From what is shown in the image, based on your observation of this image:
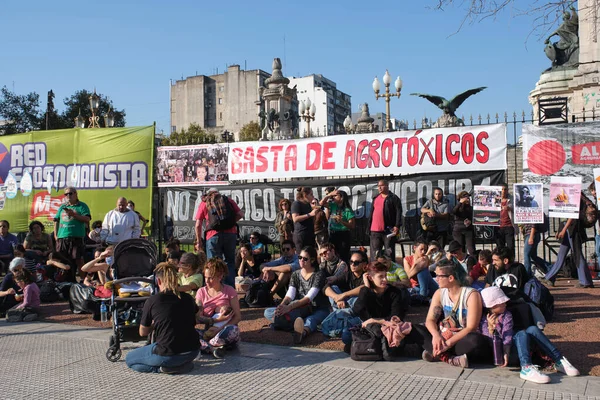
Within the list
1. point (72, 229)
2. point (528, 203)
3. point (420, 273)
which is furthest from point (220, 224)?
point (528, 203)

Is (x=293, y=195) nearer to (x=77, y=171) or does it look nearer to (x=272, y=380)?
(x=77, y=171)

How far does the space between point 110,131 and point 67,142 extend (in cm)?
128

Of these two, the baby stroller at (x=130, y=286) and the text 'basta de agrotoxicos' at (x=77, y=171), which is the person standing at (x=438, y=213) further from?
the text 'basta de agrotoxicos' at (x=77, y=171)

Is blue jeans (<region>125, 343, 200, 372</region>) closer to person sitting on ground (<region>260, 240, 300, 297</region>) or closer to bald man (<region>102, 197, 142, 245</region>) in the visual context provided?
person sitting on ground (<region>260, 240, 300, 297</region>)

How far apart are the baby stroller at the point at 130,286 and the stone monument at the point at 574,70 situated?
15.6 m

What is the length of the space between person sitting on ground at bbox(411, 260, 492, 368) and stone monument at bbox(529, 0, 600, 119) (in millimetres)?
15498

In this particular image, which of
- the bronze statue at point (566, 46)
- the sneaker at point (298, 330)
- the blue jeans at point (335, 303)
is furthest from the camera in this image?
the bronze statue at point (566, 46)

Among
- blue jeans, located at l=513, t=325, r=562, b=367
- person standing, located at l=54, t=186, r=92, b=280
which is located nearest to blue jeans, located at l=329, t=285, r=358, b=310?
blue jeans, located at l=513, t=325, r=562, b=367

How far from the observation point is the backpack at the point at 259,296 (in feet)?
30.1

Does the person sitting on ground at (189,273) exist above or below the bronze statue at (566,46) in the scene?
below

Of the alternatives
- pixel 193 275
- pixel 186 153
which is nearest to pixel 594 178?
pixel 193 275

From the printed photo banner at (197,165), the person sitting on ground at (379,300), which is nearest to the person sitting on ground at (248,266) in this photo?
the printed photo banner at (197,165)

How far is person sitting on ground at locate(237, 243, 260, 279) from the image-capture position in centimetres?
1066

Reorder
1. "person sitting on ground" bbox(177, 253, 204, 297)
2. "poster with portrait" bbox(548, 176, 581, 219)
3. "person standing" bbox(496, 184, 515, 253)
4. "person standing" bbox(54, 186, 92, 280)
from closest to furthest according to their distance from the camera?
"person sitting on ground" bbox(177, 253, 204, 297) < "poster with portrait" bbox(548, 176, 581, 219) < "person standing" bbox(54, 186, 92, 280) < "person standing" bbox(496, 184, 515, 253)
